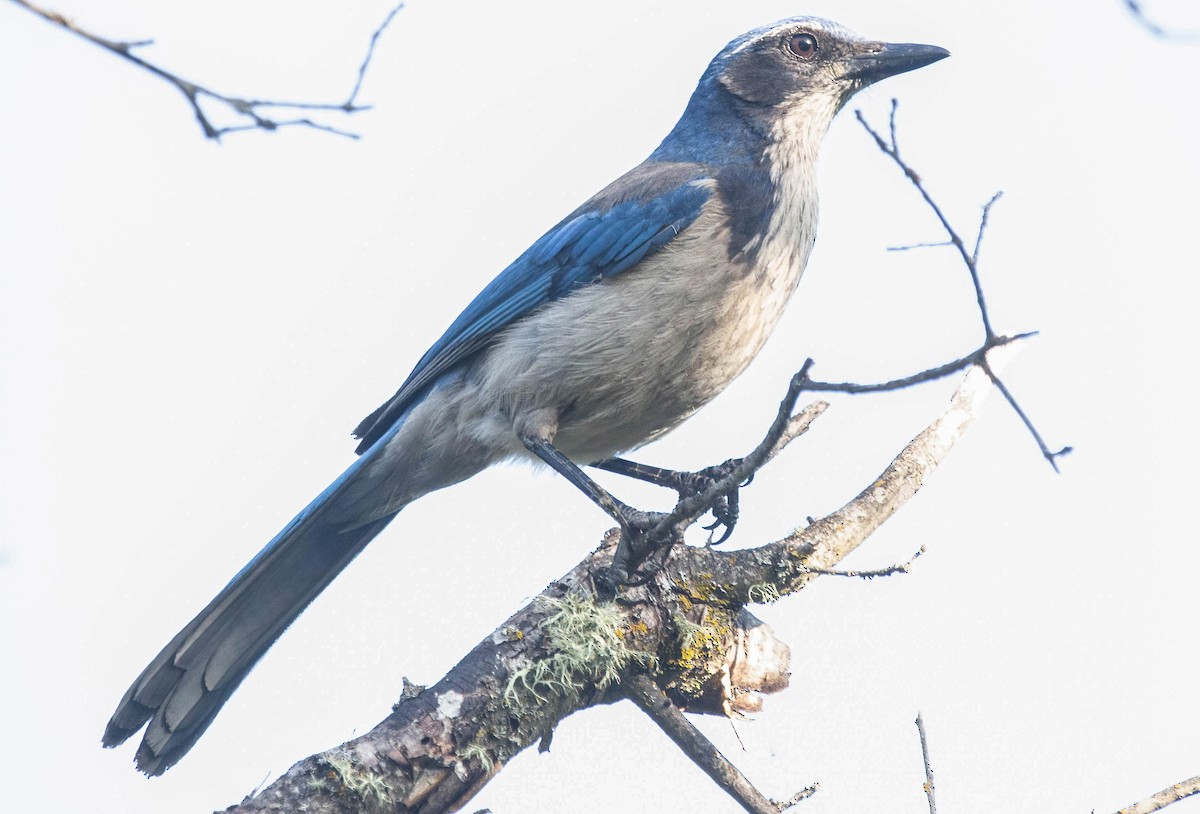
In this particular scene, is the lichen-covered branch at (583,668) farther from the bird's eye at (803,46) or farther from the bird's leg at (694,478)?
the bird's eye at (803,46)

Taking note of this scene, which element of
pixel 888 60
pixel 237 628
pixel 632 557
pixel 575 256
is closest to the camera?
pixel 632 557

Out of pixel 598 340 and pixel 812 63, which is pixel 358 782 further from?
pixel 812 63

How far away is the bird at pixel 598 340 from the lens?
566 cm

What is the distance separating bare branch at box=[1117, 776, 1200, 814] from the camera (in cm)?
373

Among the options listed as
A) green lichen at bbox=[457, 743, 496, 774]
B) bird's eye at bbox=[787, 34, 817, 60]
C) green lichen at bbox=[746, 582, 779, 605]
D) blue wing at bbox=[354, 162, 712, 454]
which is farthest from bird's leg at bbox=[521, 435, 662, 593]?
bird's eye at bbox=[787, 34, 817, 60]

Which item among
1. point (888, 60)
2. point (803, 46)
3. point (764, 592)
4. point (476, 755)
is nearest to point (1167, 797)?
point (764, 592)

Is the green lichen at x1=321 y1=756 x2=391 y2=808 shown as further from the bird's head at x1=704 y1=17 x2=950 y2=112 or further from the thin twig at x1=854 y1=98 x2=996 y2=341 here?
the bird's head at x1=704 y1=17 x2=950 y2=112

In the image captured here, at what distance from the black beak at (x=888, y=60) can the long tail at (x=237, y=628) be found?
3.15 m

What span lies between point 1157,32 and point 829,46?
2.97 m

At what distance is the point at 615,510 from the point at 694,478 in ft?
3.45

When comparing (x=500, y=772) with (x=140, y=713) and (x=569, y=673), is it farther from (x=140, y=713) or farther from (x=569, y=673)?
(x=140, y=713)

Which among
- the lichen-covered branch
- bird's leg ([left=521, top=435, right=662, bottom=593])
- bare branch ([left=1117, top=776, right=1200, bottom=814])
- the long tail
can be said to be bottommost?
bare branch ([left=1117, top=776, right=1200, bottom=814])

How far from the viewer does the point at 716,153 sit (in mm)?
6449

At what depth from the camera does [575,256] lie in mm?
6211
